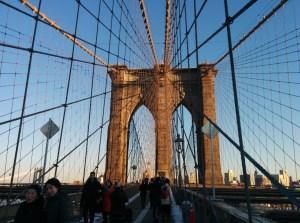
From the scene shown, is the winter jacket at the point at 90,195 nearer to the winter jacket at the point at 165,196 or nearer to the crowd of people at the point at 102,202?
the crowd of people at the point at 102,202

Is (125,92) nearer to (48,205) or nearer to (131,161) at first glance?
(131,161)

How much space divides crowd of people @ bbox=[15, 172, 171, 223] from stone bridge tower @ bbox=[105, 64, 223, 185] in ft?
51.2

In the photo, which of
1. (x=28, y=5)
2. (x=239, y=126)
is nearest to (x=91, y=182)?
(x=239, y=126)

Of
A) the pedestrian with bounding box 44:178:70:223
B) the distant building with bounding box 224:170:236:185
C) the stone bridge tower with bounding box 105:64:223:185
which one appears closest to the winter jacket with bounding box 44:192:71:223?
the pedestrian with bounding box 44:178:70:223

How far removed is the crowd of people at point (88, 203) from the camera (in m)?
2.29

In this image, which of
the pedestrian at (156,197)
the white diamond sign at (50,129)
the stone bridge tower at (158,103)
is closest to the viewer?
the pedestrian at (156,197)

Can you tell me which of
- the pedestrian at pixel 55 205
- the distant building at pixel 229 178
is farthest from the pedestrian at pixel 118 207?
the distant building at pixel 229 178

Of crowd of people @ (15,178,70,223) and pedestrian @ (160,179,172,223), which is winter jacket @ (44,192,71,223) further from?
pedestrian @ (160,179,172,223)

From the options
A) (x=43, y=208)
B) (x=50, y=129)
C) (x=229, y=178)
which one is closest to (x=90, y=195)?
(x=50, y=129)

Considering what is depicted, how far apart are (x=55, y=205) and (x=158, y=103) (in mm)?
22364

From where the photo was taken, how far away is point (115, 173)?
25.3 metres

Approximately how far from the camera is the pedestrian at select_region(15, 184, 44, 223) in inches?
88.9

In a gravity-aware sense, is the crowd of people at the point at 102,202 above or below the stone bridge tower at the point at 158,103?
below

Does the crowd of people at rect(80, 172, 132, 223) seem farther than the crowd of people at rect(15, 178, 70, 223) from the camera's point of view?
Yes
